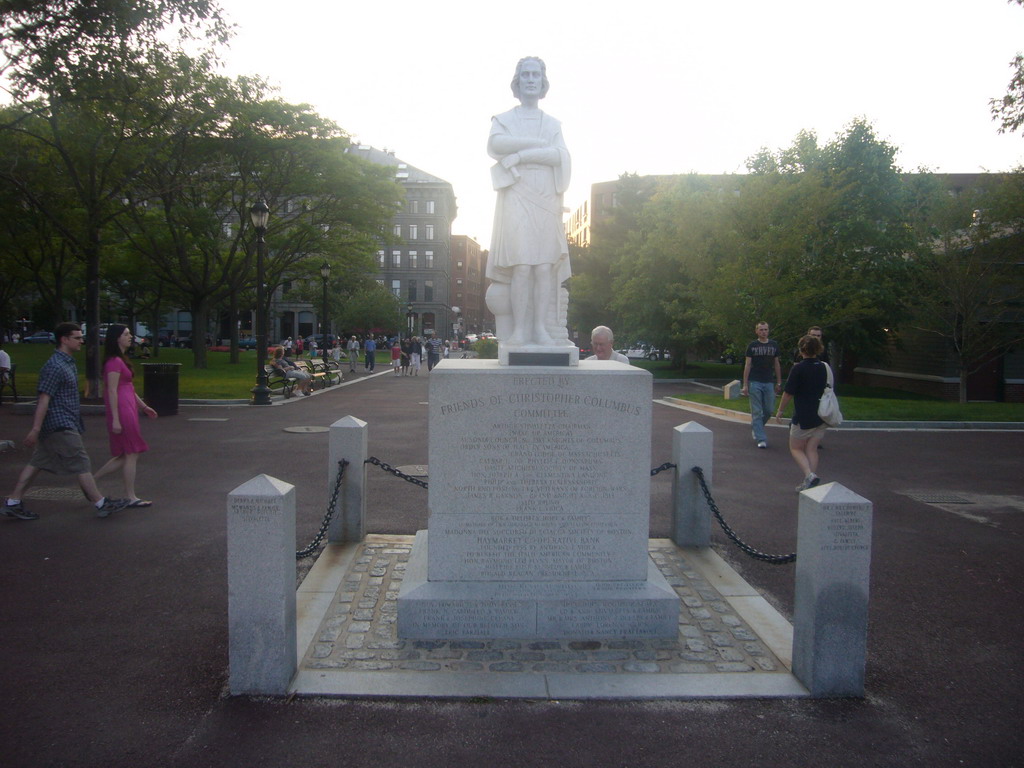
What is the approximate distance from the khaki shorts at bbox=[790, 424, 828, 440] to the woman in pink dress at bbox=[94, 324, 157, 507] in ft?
24.7

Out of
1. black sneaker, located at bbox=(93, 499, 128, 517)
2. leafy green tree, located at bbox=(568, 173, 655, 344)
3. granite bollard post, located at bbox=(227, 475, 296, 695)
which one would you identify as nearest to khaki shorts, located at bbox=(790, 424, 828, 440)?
granite bollard post, located at bbox=(227, 475, 296, 695)

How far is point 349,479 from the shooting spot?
7.01 meters

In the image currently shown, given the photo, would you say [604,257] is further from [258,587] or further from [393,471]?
[258,587]

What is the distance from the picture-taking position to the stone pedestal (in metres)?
4.80

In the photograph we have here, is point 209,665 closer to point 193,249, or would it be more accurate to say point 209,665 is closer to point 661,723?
point 661,723

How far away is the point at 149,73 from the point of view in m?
16.2

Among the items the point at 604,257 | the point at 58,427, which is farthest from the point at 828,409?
the point at 604,257

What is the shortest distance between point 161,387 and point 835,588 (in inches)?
625

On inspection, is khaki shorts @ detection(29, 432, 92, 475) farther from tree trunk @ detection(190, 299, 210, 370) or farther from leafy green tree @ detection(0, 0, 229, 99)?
tree trunk @ detection(190, 299, 210, 370)

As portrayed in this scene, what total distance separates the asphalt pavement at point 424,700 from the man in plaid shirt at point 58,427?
0.39 m

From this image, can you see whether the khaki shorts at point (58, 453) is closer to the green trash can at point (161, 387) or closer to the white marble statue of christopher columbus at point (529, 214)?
the white marble statue of christopher columbus at point (529, 214)

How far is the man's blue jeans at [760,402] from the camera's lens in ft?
40.5

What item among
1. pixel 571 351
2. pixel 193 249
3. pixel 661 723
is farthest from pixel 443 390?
pixel 193 249

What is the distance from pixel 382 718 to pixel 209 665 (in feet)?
4.26
